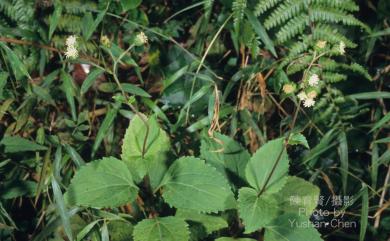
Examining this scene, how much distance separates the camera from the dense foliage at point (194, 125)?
1704 mm

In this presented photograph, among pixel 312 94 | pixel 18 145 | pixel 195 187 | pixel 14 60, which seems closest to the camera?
pixel 312 94

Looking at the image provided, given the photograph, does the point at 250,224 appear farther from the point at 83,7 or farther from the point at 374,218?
the point at 83,7

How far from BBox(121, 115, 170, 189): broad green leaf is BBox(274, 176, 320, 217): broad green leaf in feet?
1.44

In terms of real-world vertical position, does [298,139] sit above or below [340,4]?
below

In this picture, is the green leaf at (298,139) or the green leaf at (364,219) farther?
the green leaf at (364,219)

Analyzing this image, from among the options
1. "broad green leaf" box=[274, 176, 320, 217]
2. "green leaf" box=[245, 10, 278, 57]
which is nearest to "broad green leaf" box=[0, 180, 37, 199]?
"broad green leaf" box=[274, 176, 320, 217]

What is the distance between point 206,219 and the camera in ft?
5.75

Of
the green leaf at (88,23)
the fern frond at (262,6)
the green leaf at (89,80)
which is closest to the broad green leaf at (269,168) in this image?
the fern frond at (262,6)

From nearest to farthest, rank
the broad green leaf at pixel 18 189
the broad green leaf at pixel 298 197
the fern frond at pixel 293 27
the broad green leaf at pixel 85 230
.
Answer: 1. the broad green leaf at pixel 85 230
2. the broad green leaf at pixel 298 197
3. the broad green leaf at pixel 18 189
4. the fern frond at pixel 293 27

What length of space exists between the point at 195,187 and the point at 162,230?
18cm

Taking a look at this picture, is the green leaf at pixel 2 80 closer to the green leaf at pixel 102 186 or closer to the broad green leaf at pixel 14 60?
the broad green leaf at pixel 14 60

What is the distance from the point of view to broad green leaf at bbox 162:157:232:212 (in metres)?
1.66

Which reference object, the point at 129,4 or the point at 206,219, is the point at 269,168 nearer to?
the point at 206,219

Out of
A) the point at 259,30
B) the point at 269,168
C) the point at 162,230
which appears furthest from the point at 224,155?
the point at 259,30
